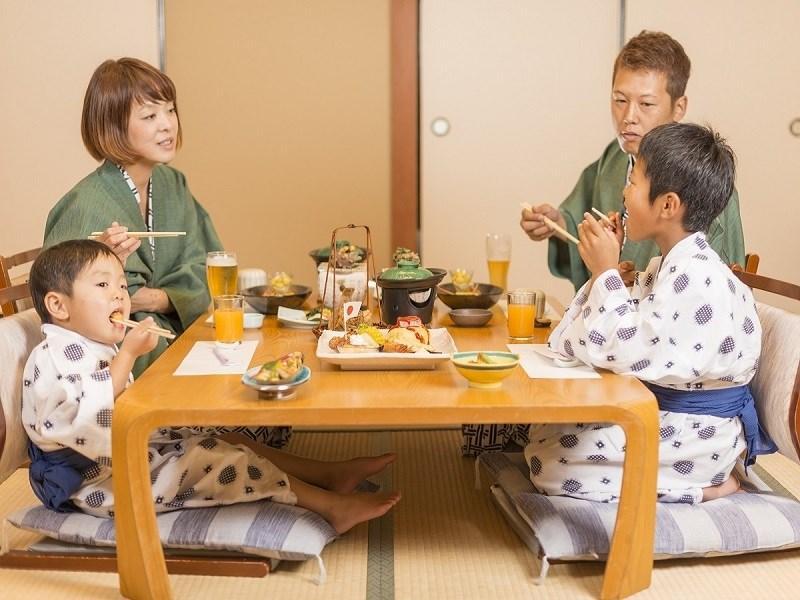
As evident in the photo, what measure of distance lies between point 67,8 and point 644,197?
320cm

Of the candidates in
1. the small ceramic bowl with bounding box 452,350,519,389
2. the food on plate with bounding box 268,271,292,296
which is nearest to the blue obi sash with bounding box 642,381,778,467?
the small ceramic bowl with bounding box 452,350,519,389

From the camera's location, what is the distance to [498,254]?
10.3ft

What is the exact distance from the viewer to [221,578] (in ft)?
7.63

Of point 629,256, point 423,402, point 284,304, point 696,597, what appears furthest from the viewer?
point 629,256

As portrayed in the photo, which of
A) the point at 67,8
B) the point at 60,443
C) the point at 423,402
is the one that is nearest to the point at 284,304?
the point at 60,443

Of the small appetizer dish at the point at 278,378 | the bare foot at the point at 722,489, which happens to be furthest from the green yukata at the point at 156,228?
the bare foot at the point at 722,489

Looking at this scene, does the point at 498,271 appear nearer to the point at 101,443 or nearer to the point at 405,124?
the point at 101,443

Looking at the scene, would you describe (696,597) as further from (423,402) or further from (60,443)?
(60,443)

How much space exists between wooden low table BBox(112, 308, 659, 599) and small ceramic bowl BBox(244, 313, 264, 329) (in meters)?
0.53

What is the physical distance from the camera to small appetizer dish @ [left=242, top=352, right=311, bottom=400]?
206 centimetres

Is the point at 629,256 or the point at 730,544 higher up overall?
the point at 629,256

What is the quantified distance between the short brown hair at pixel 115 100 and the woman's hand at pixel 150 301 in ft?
1.39

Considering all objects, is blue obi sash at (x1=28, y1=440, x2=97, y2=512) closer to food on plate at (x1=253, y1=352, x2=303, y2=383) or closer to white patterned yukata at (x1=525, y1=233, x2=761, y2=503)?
food on plate at (x1=253, y1=352, x2=303, y2=383)

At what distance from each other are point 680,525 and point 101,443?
4.33 feet
